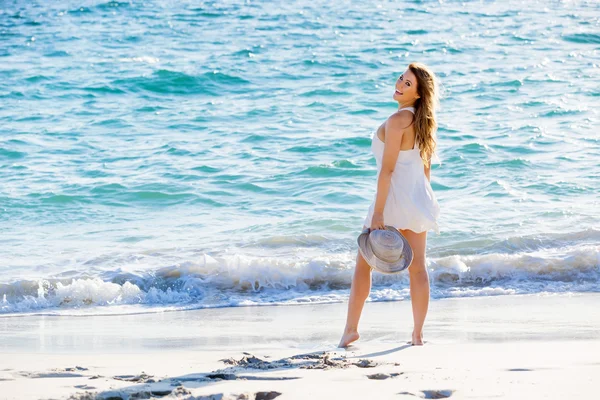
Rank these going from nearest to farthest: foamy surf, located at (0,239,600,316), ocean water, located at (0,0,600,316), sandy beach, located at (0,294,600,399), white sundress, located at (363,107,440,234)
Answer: sandy beach, located at (0,294,600,399) < white sundress, located at (363,107,440,234) < foamy surf, located at (0,239,600,316) < ocean water, located at (0,0,600,316)

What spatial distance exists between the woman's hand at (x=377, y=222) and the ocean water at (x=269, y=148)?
451mm

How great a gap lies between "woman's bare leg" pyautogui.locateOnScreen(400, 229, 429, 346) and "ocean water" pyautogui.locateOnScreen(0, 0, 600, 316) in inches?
18.3

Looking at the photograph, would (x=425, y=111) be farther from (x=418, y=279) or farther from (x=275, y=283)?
(x=275, y=283)

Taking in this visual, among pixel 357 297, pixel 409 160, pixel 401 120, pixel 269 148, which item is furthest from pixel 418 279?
pixel 269 148

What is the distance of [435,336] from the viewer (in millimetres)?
5039

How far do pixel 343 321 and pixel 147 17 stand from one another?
50.9 feet

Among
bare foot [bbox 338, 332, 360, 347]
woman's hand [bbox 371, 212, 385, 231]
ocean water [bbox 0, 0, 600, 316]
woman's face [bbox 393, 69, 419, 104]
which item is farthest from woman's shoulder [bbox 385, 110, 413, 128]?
bare foot [bbox 338, 332, 360, 347]

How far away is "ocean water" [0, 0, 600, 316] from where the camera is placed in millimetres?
7270

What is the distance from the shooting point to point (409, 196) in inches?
176

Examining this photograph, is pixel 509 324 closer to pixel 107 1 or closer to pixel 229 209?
pixel 229 209

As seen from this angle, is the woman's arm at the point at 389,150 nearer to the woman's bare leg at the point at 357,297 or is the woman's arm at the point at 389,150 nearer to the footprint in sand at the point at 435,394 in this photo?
the woman's bare leg at the point at 357,297

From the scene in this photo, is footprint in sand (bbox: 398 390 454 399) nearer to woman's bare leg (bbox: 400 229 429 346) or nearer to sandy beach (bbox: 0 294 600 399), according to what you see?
sandy beach (bbox: 0 294 600 399)

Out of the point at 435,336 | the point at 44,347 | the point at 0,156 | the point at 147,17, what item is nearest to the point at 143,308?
the point at 44,347

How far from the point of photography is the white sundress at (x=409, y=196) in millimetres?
4484
